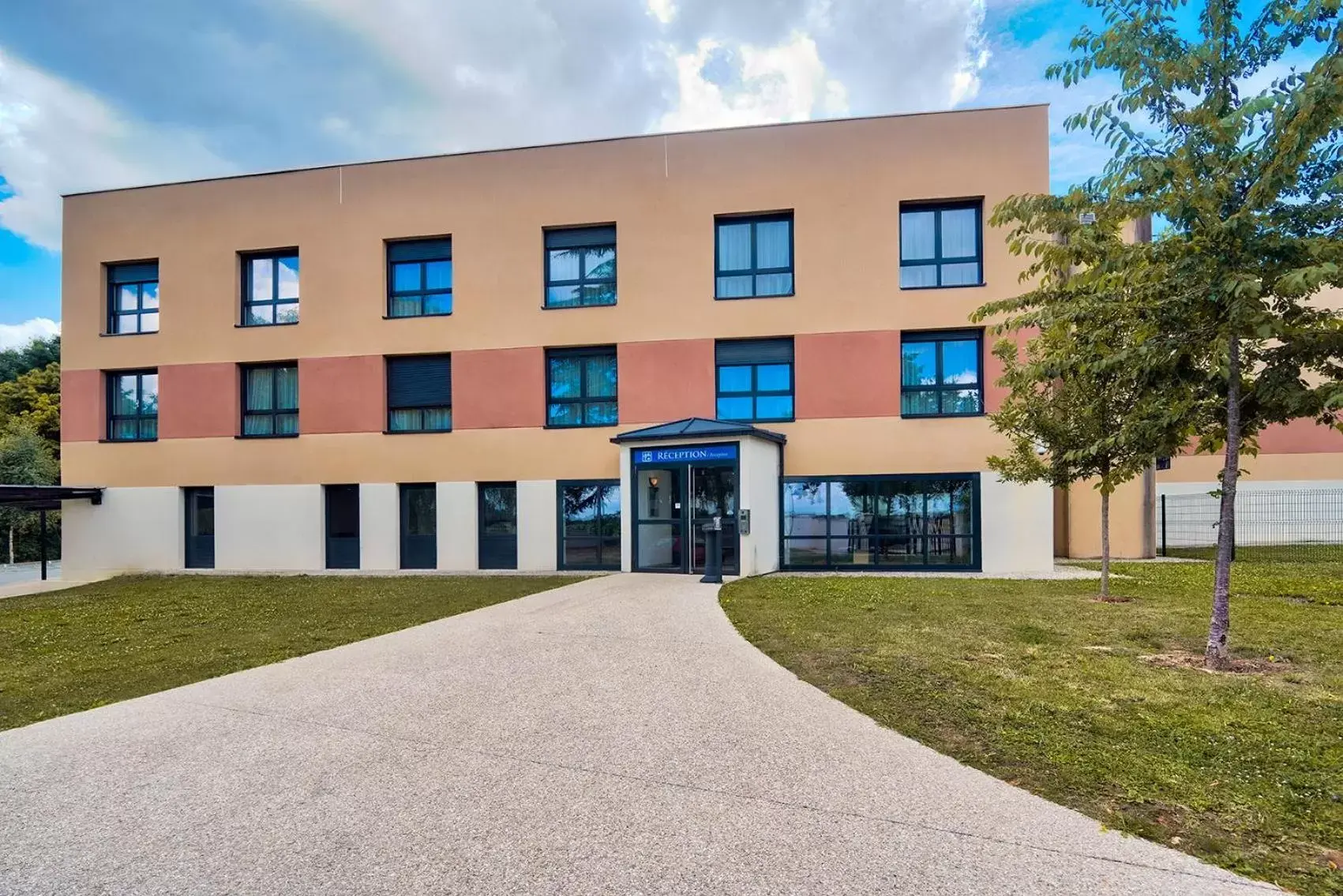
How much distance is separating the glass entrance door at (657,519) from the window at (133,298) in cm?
1491

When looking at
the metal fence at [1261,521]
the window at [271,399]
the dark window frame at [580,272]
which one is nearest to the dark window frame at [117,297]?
the window at [271,399]

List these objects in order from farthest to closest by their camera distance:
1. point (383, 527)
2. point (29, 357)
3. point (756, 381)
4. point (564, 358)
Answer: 1. point (29, 357)
2. point (383, 527)
3. point (564, 358)
4. point (756, 381)

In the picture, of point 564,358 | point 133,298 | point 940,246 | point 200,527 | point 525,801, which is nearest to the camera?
point 525,801

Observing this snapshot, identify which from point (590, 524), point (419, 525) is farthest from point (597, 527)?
point (419, 525)

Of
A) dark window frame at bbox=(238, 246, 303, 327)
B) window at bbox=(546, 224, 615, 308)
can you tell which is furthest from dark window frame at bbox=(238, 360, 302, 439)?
window at bbox=(546, 224, 615, 308)

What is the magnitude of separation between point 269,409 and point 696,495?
12.1 m

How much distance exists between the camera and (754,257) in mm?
17141

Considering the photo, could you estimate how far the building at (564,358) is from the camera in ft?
52.9

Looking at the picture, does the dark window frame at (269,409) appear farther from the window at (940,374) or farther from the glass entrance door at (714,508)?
the window at (940,374)

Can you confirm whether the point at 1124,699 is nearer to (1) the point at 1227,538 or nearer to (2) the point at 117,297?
(1) the point at 1227,538

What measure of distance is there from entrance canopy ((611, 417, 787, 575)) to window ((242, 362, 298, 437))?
9.55m

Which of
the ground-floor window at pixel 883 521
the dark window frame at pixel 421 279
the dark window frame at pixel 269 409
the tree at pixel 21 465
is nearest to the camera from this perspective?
the ground-floor window at pixel 883 521

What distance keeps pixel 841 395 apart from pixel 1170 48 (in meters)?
10.2

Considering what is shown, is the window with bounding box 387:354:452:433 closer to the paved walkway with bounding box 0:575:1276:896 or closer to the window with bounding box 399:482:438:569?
the window with bounding box 399:482:438:569
